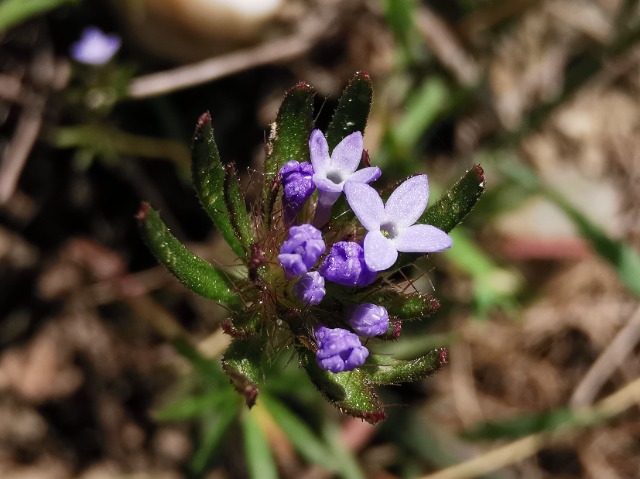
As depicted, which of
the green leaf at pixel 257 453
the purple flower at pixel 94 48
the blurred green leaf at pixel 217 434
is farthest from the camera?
the purple flower at pixel 94 48

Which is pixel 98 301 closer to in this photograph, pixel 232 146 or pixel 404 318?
pixel 232 146

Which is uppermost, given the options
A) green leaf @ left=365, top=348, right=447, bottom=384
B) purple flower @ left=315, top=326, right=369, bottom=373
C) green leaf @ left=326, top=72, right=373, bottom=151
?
green leaf @ left=326, top=72, right=373, bottom=151

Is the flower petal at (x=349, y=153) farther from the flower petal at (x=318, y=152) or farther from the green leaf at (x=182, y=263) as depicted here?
the green leaf at (x=182, y=263)

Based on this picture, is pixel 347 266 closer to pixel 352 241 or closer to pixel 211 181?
pixel 352 241

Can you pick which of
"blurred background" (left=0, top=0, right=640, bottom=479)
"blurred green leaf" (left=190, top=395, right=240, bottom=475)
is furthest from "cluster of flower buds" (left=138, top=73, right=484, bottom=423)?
"blurred background" (left=0, top=0, right=640, bottom=479)

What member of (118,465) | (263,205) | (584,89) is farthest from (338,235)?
(584,89)

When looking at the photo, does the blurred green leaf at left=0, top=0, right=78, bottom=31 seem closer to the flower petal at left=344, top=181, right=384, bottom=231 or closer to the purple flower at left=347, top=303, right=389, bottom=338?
the flower petal at left=344, top=181, right=384, bottom=231

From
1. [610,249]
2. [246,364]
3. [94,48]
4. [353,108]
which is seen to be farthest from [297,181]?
[94,48]

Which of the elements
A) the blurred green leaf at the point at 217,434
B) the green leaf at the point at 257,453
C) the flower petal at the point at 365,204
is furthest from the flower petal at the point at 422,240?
the green leaf at the point at 257,453
